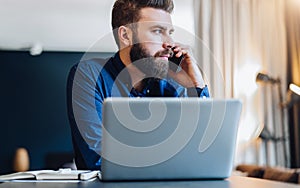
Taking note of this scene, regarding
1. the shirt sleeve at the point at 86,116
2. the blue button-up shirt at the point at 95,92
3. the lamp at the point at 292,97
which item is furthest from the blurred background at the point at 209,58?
the shirt sleeve at the point at 86,116

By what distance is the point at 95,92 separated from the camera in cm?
187

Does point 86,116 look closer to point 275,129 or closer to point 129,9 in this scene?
point 129,9

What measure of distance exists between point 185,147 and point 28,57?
122 inches

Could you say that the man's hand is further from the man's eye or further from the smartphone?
the man's eye

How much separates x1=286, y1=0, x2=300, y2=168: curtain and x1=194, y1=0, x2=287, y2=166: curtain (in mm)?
74

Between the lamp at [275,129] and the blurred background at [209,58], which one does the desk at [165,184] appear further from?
the lamp at [275,129]

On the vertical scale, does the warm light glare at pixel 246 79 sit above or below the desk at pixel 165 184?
above

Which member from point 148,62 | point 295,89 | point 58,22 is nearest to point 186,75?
point 148,62

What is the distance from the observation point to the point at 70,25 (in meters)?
3.54

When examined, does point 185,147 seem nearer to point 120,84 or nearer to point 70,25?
point 120,84

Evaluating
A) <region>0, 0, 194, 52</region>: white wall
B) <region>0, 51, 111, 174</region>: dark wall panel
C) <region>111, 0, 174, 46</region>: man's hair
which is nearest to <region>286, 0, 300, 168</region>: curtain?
<region>0, 0, 194, 52</region>: white wall

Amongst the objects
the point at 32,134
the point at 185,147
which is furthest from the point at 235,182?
the point at 32,134

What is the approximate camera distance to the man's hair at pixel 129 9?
7.34ft

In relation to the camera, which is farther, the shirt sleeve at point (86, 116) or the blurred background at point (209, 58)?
the blurred background at point (209, 58)
